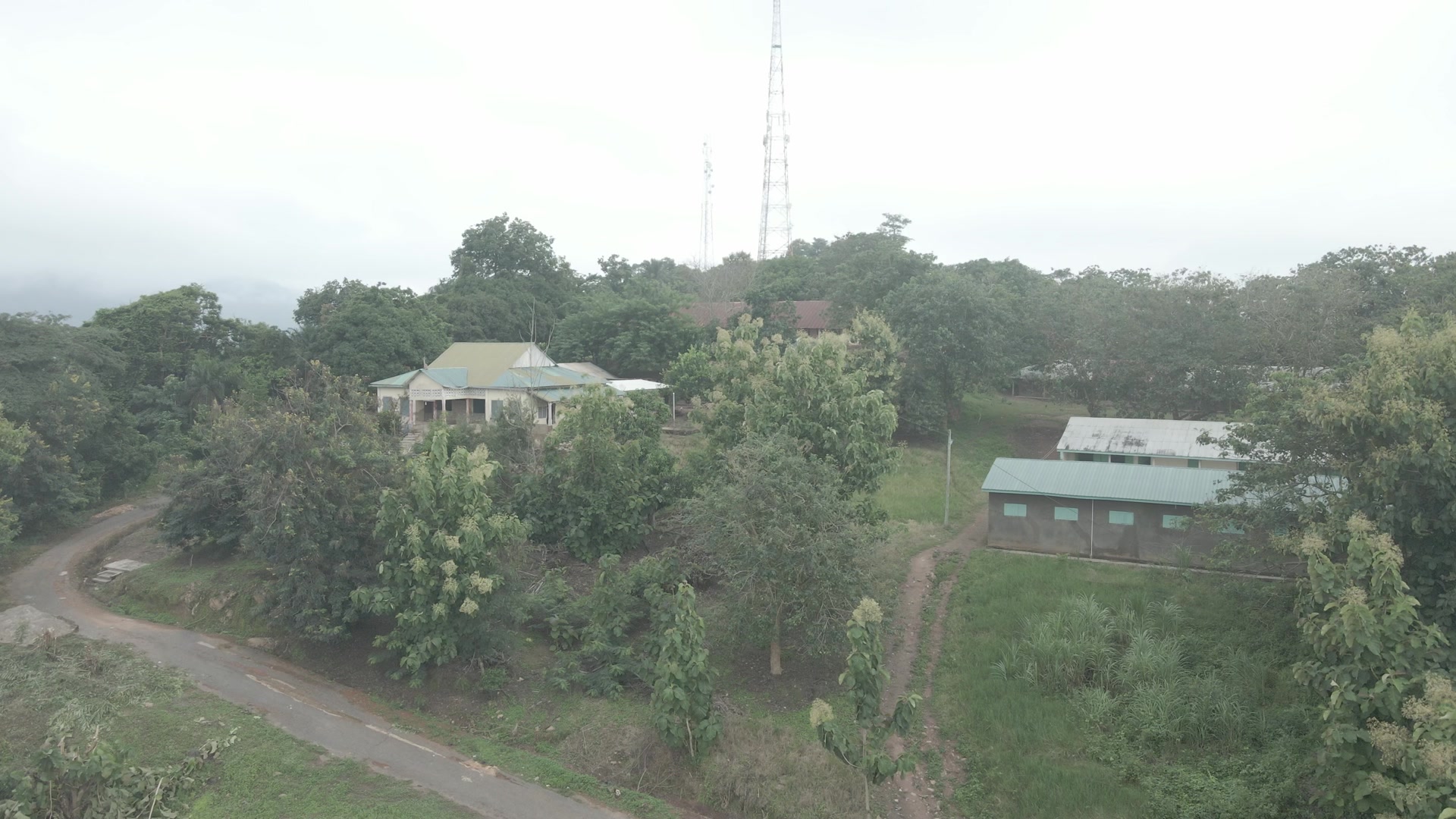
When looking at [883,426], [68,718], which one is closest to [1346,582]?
[883,426]

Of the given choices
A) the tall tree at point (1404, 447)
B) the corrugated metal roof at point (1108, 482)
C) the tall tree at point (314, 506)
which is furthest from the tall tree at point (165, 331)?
the tall tree at point (1404, 447)

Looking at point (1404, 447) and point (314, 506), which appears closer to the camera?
point (1404, 447)

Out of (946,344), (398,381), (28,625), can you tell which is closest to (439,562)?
(28,625)

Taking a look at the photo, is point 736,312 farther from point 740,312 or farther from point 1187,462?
point 1187,462

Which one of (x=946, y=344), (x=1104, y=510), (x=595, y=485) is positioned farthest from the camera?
(x=946, y=344)

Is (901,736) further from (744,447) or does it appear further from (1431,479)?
(1431,479)

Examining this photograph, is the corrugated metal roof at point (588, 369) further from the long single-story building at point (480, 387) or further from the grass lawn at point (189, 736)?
the grass lawn at point (189, 736)
